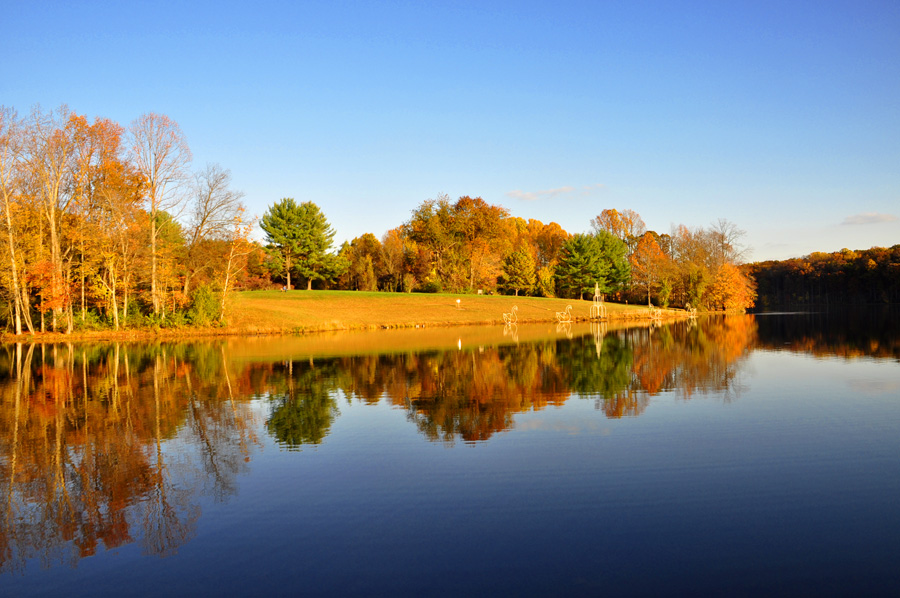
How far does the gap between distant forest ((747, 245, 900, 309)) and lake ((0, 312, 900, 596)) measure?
96.2m

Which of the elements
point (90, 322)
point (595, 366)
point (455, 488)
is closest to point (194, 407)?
point (455, 488)

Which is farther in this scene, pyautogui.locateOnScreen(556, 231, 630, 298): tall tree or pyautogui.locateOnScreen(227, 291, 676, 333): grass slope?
pyautogui.locateOnScreen(556, 231, 630, 298): tall tree

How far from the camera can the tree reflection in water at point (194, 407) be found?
670 centimetres

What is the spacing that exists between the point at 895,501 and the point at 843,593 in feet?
8.64

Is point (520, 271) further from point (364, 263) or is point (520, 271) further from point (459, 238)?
point (364, 263)

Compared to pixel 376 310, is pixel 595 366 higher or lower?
lower

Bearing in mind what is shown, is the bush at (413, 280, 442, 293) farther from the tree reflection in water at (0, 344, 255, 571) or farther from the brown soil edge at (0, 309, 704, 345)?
the tree reflection in water at (0, 344, 255, 571)

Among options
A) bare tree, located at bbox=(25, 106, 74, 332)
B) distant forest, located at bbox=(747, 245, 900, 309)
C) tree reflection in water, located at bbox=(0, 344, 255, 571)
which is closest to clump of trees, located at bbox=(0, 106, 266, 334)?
bare tree, located at bbox=(25, 106, 74, 332)

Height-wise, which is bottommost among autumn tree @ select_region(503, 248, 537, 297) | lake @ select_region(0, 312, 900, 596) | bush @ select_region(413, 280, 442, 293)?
lake @ select_region(0, 312, 900, 596)

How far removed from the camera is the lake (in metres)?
5.20

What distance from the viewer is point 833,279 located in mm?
116562

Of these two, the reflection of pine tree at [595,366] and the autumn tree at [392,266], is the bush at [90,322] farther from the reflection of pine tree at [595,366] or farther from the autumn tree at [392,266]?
the autumn tree at [392,266]

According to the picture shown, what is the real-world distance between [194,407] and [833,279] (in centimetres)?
12820

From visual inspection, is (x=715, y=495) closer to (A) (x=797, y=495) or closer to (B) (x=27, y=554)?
(A) (x=797, y=495)
